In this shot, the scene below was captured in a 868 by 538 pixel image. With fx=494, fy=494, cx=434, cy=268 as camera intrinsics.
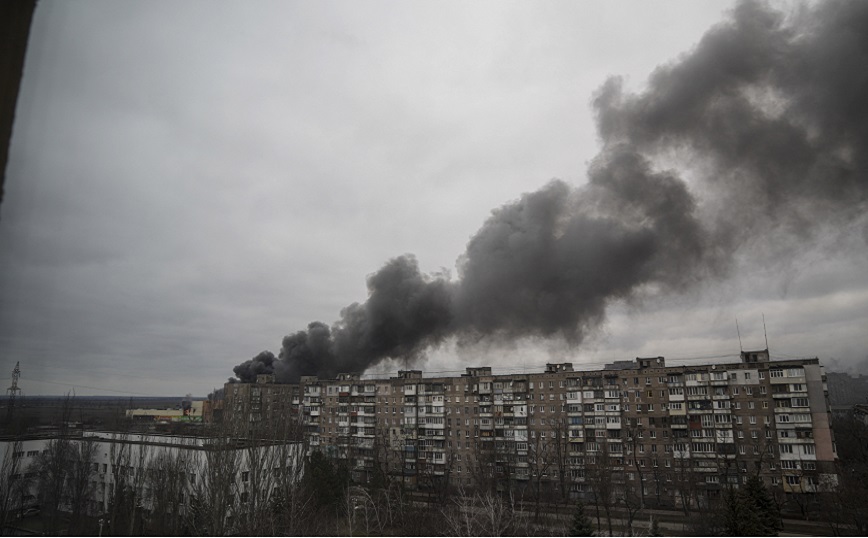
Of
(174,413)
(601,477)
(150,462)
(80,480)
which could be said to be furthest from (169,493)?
(174,413)

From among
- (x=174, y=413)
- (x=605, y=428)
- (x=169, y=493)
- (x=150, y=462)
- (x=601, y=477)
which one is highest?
(x=605, y=428)

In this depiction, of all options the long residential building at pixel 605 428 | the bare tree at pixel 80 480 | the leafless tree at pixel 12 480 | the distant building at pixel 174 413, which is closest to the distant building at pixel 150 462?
the leafless tree at pixel 12 480

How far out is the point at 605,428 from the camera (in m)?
27.9

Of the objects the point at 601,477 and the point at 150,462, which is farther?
the point at 601,477

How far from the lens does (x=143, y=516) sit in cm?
1598

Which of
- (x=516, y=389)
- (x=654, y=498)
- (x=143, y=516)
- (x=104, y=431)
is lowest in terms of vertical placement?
(x=654, y=498)

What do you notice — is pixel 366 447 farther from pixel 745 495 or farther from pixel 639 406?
pixel 745 495

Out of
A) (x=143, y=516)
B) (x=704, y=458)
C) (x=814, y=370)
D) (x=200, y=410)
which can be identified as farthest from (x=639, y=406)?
(x=200, y=410)

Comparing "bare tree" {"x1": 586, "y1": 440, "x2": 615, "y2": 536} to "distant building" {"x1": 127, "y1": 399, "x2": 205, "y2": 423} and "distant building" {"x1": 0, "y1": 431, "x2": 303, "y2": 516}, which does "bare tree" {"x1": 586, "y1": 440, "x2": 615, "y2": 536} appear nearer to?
"distant building" {"x1": 0, "y1": 431, "x2": 303, "y2": 516}

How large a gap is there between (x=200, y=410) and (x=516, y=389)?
46481mm

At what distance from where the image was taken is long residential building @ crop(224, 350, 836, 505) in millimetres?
24578

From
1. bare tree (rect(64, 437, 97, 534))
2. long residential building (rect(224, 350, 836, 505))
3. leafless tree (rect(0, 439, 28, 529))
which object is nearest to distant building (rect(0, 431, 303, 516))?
leafless tree (rect(0, 439, 28, 529))

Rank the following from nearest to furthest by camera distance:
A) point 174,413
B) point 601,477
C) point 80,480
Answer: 1. point 80,480
2. point 601,477
3. point 174,413

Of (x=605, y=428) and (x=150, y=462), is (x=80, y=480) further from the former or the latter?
(x=605, y=428)
